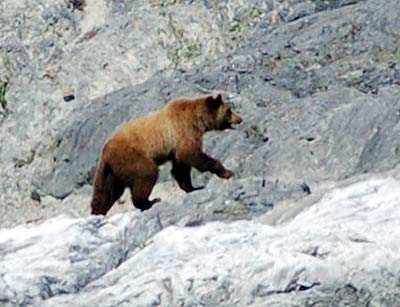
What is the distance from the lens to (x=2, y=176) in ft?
67.4

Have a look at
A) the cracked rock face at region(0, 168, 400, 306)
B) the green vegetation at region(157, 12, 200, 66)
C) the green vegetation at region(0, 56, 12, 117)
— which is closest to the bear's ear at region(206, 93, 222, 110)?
the cracked rock face at region(0, 168, 400, 306)

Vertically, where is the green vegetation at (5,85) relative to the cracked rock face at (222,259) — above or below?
below

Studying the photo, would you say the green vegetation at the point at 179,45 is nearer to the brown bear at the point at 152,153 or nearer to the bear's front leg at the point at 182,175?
the brown bear at the point at 152,153

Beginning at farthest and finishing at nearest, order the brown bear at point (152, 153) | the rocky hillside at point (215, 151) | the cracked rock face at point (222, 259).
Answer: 1. the brown bear at point (152, 153)
2. the rocky hillside at point (215, 151)
3. the cracked rock face at point (222, 259)

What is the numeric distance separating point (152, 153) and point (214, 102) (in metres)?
1.48

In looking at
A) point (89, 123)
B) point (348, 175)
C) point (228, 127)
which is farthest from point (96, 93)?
point (348, 175)

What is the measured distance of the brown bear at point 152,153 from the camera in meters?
15.6

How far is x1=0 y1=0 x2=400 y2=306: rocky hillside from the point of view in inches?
407

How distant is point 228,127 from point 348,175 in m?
2.63

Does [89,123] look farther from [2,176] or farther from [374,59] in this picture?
[374,59]

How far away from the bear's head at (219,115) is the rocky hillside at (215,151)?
49 cm

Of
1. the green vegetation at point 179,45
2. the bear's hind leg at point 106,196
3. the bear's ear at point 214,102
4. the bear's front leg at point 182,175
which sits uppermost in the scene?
the bear's ear at point 214,102

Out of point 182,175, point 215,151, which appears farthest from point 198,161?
point 215,151

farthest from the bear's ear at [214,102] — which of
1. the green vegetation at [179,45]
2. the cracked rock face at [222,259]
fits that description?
the green vegetation at [179,45]
